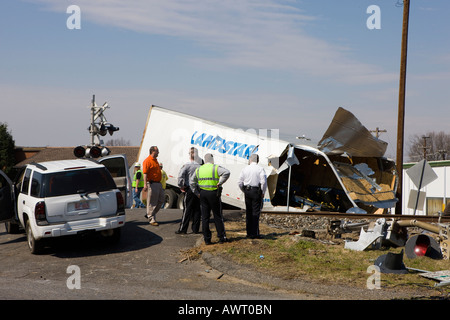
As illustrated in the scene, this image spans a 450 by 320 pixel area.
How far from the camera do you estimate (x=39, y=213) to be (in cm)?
912

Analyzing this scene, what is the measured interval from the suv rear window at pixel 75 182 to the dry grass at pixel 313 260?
2.25 metres

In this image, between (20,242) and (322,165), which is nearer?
(20,242)

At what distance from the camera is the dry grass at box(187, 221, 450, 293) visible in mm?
7223

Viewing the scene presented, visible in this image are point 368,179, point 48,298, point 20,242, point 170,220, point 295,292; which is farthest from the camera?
point 368,179

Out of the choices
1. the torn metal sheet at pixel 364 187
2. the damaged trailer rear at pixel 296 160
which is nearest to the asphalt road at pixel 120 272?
the damaged trailer rear at pixel 296 160

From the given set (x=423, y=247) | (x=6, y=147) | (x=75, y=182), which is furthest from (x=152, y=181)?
(x=6, y=147)

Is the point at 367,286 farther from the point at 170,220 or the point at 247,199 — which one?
the point at 170,220

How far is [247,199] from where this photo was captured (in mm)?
10328

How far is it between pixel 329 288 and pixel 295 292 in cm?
47

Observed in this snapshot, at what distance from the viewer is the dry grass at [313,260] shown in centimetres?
722

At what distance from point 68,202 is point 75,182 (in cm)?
47

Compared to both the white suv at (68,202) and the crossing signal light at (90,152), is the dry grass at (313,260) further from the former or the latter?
the crossing signal light at (90,152)

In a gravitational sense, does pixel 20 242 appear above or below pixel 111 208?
below
